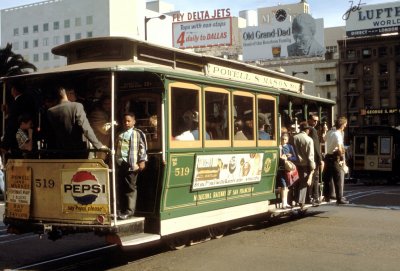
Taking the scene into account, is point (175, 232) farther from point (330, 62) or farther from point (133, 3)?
point (133, 3)

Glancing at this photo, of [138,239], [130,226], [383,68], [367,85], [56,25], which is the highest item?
[56,25]

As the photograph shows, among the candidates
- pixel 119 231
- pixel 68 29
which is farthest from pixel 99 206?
pixel 68 29

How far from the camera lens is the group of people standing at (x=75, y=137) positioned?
8141 mm

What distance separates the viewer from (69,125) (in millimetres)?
8148

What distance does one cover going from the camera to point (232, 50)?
10088cm

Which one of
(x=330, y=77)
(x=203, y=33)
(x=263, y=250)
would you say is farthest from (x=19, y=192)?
(x=203, y=33)

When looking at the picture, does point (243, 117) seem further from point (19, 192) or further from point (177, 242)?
point (19, 192)

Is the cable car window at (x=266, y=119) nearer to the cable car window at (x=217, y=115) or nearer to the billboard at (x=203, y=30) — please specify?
the cable car window at (x=217, y=115)

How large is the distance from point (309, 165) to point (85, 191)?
5.97 meters

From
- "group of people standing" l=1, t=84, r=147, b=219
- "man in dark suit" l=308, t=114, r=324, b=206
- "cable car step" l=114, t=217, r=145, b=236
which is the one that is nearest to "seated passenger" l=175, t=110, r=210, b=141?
"group of people standing" l=1, t=84, r=147, b=219

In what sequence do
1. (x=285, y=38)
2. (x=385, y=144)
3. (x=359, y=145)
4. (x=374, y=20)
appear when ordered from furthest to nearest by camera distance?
(x=285, y=38)
(x=374, y=20)
(x=359, y=145)
(x=385, y=144)

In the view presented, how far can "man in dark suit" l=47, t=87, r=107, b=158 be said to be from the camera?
809cm

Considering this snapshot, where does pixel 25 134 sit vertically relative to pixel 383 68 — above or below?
below

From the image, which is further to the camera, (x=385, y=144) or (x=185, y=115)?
(x=385, y=144)
